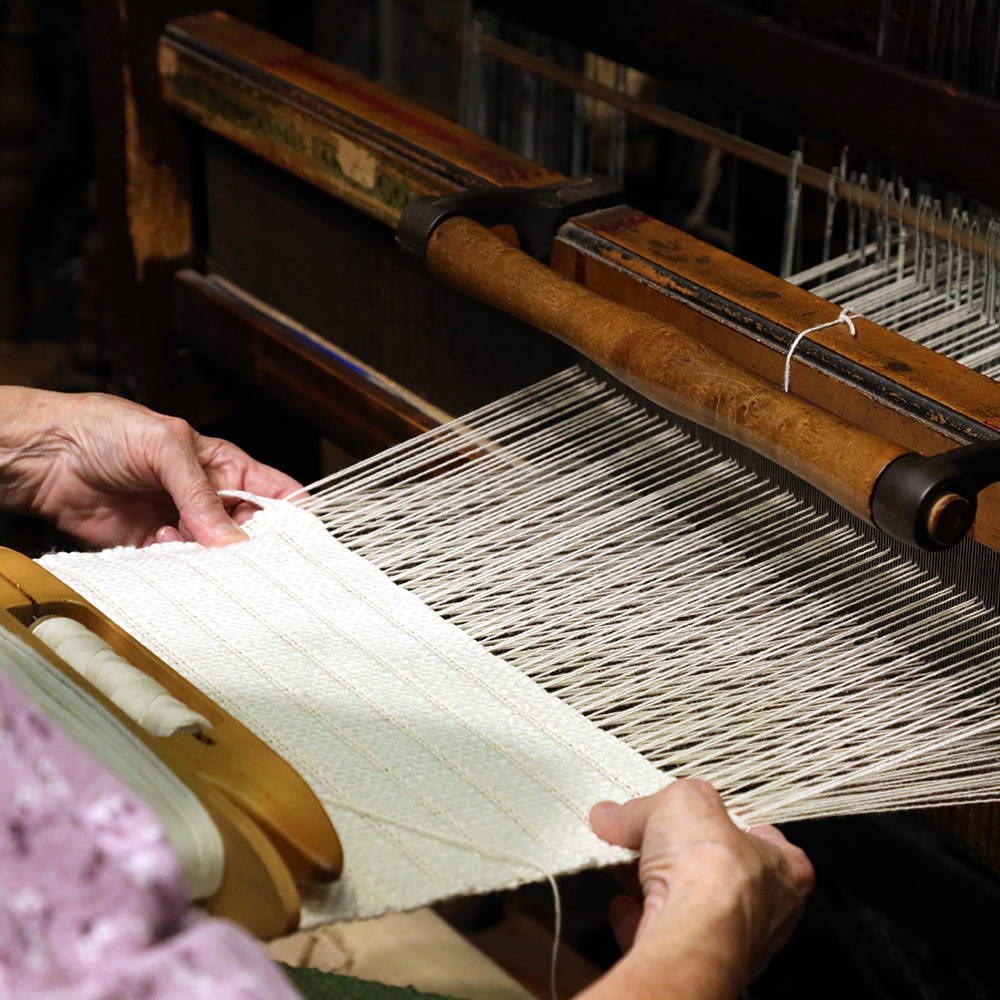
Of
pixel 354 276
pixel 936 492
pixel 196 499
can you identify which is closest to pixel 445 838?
pixel 936 492

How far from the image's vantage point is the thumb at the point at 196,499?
1.29 m

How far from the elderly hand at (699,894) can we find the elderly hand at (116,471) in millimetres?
488

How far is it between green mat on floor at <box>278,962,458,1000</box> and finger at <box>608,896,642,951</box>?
28cm

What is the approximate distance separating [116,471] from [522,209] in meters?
0.41

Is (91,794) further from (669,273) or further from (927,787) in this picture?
(669,273)

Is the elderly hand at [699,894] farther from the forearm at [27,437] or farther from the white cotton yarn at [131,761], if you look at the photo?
Result: the forearm at [27,437]

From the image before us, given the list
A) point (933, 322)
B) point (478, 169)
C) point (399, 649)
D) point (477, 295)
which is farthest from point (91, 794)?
point (933, 322)

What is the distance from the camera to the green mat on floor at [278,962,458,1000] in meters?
1.33

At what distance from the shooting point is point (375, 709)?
1.10 meters

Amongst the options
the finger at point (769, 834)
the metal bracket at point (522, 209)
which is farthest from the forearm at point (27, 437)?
the finger at point (769, 834)

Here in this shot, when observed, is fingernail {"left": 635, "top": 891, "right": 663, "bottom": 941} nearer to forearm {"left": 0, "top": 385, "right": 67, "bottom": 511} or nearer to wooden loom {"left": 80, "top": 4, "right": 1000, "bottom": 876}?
wooden loom {"left": 80, "top": 4, "right": 1000, "bottom": 876}

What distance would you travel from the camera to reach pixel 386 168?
5.03 feet

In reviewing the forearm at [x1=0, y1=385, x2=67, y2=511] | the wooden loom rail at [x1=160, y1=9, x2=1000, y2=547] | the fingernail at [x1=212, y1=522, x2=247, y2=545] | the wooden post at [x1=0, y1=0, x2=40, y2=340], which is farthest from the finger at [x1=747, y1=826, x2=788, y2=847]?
the wooden post at [x1=0, y1=0, x2=40, y2=340]

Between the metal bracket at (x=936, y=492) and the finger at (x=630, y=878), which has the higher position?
the metal bracket at (x=936, y=492)
